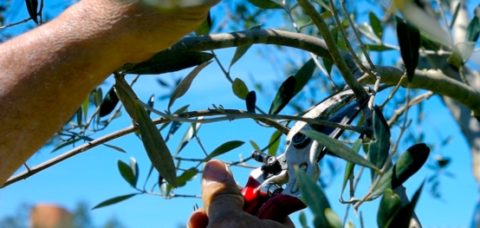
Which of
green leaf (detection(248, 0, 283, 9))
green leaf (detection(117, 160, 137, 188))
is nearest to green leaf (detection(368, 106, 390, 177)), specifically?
green leaf (detection(248, 0, 283, 9))

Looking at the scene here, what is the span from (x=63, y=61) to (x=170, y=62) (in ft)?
1.29

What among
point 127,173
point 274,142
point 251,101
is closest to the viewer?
point 251,101

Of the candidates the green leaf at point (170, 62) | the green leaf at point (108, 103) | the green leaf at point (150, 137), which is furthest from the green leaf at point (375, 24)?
the green leaf at point (150, 137)

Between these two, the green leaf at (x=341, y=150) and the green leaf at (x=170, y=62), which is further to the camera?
the green leaf at (x=170, y=62)

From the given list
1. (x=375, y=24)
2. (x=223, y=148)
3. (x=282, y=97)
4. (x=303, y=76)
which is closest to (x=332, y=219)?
(x=282, y=97)

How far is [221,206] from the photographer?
41.7 inches

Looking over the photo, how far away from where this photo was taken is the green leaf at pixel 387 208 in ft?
2.46

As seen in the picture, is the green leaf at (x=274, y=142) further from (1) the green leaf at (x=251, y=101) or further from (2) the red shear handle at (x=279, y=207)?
(2) the red shear handle at (x=279, y=207)

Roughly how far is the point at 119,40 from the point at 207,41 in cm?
42

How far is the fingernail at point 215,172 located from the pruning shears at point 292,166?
4cm

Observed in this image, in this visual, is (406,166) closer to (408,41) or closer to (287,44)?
(408,41)

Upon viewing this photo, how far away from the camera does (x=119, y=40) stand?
36.0 inches

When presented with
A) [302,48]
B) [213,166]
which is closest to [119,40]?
[213,166]

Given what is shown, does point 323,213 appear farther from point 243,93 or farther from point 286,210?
point 243,93
